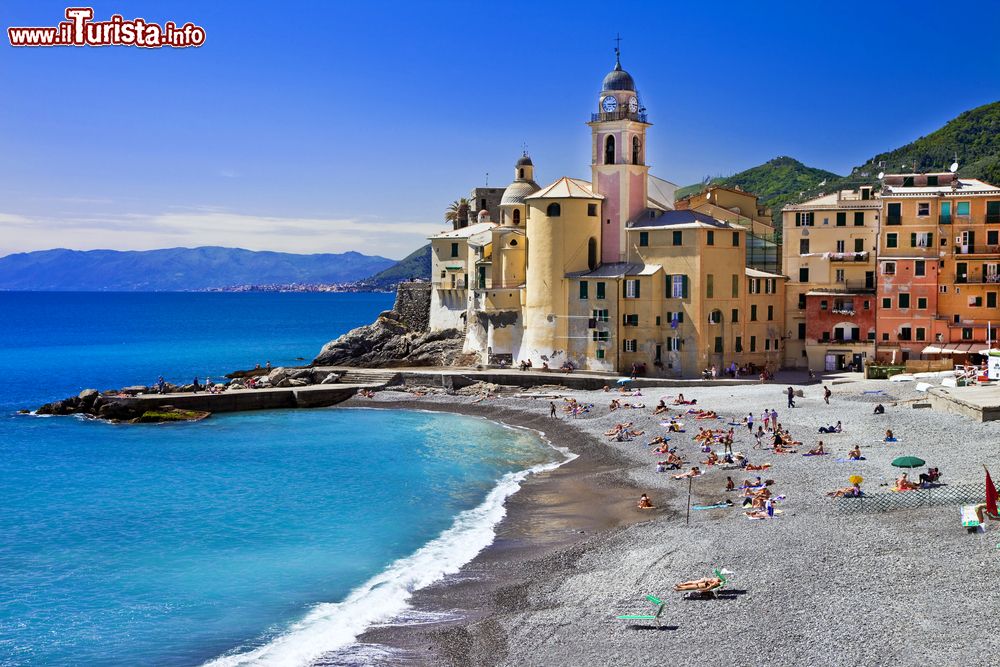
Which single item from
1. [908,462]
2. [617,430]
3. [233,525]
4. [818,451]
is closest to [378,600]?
[233,525]

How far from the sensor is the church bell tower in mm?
58344

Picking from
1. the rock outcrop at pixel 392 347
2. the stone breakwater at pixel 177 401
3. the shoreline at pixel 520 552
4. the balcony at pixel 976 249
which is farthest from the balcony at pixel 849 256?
the stone breakwater at pixel 177 401

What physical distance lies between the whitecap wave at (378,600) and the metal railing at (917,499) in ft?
32.9

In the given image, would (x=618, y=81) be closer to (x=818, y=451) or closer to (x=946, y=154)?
(x=818, y=451)

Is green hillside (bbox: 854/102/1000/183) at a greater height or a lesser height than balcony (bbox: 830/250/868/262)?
greater

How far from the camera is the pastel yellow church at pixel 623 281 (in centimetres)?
5559

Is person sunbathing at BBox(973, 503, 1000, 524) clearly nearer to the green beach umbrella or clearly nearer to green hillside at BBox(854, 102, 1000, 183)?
the green beach umbrella

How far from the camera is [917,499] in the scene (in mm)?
26969

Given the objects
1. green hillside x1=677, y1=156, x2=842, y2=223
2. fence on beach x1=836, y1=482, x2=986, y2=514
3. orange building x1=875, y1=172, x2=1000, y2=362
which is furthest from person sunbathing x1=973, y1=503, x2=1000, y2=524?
green hillside x1=677, y1=156, x2=842, y2=223

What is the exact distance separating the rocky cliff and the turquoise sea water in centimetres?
1179

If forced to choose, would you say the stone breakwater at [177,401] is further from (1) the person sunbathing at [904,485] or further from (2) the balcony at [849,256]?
(1) the person sunbathing at [904,485]

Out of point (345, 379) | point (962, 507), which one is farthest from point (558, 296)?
point (962, 507)

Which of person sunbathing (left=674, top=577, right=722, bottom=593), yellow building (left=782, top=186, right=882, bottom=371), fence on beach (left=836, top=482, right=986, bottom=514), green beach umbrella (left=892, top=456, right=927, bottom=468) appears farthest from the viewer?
yellow building (left=782, top=186, right=882, bottom=371)

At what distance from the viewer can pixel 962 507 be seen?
25.1 metres
